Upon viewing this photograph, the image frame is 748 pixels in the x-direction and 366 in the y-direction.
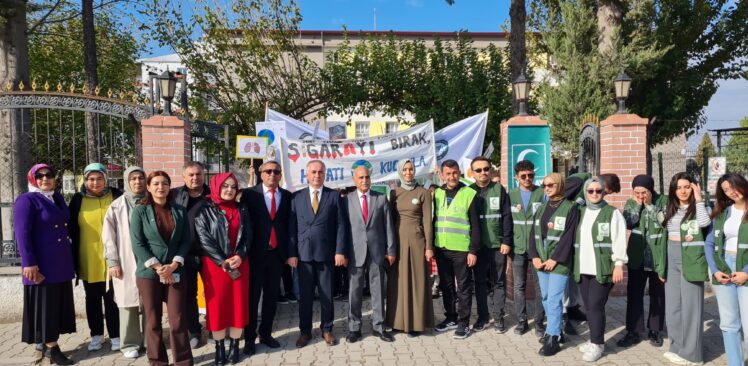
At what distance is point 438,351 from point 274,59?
435 inches

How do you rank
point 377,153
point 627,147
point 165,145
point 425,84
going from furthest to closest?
1. point 425,84
2. point 377,153
3. point 627,147
4. point 165,145

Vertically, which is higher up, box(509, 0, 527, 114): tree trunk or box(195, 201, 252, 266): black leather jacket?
box(509, 0, 527, 114): tree trunk

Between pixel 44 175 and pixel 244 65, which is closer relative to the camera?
pixel 44 175

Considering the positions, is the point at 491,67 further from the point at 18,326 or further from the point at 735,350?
the point at 18,326

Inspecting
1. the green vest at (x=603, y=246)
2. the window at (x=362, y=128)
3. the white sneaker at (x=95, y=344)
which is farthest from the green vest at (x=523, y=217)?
the window at (x=362, y=128)

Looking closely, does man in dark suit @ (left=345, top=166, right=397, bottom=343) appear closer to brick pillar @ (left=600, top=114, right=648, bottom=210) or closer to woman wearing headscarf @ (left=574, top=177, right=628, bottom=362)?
woman wearing headscarf @ (left=574, top=177, right=628, bottom=362)

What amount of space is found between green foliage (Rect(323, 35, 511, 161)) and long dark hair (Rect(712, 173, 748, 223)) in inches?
355

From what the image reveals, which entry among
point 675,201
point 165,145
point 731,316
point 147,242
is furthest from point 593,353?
point 165,145

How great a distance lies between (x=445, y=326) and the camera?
5.86 meters

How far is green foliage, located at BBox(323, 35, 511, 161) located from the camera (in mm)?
13500

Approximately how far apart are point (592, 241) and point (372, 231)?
2.08 metres

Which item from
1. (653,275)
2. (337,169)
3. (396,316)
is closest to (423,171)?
(337,169)

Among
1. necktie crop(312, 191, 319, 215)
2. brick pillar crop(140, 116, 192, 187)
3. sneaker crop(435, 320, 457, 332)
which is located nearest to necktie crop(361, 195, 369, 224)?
necktie crop(312, 191, 319, 215)

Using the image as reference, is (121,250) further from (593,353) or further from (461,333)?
(593,353)
